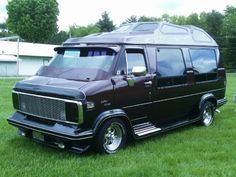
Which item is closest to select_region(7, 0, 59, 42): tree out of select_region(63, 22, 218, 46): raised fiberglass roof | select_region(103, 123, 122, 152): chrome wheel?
select_region(63, 22, 218, 46): raised fiberglass roof

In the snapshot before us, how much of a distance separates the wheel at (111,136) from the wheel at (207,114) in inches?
124

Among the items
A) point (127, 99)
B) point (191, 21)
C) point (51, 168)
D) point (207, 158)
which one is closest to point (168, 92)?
point (127, 99)

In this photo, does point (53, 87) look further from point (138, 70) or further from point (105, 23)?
point (105, 23)

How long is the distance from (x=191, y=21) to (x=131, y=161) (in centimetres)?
7966

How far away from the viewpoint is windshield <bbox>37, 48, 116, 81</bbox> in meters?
7.17

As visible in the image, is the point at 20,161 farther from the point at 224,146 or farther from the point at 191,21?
the point at 191,21

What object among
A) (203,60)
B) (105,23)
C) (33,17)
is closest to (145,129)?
(203,60)

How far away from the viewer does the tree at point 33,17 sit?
57.2 meters

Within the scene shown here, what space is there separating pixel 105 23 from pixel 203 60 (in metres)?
68.1

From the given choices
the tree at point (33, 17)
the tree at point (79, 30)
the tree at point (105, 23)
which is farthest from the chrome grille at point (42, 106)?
the tree at point (79, 30)

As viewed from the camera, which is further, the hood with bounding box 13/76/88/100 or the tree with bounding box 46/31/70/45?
the tree with bounding box 46/31/70/45

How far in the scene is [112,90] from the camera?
7051 mm

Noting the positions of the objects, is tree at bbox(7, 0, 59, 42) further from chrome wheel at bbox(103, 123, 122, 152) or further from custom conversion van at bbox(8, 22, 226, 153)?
chrome wheel at bbox(103, 123, 122, 152)

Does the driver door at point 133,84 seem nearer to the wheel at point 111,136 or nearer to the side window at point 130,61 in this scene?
the side window at point 130,61
